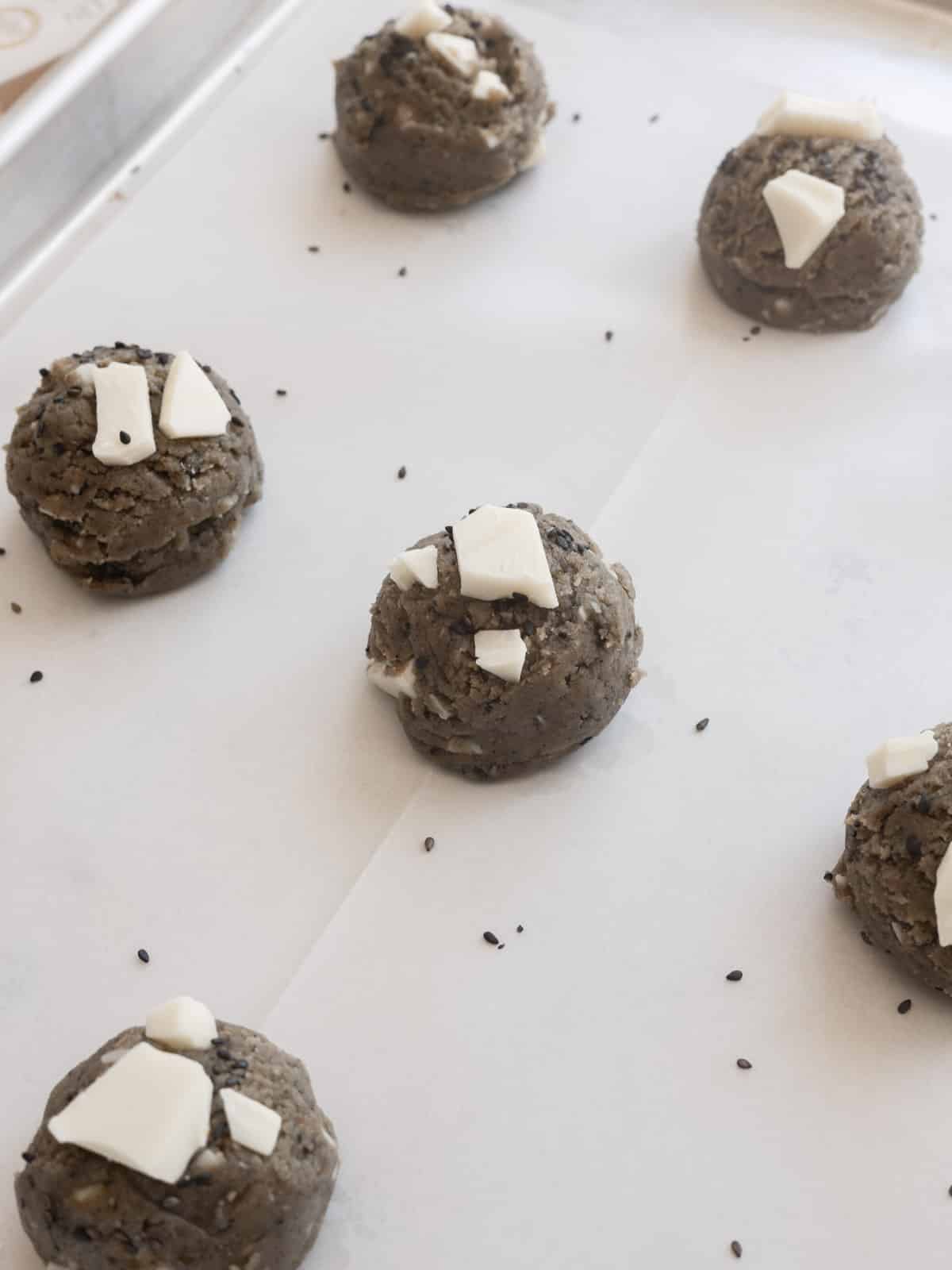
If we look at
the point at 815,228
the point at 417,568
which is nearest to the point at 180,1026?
the point at 417,568

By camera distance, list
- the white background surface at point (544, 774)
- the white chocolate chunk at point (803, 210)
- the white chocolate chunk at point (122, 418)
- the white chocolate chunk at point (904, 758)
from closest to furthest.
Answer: the white background surface at point (544, 774) → the white chocolate chunk at point (904, 758) → the white chocolate chunk at point (122, 418) → the white chocolate chunk at point (803, 210)

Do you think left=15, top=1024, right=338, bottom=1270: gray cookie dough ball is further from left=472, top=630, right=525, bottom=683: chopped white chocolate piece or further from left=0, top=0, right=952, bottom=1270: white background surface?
left=472, top=630, right=525, bottom=683: chopped white chocolate piece

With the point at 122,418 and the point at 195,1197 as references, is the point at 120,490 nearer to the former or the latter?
the point at 122,418

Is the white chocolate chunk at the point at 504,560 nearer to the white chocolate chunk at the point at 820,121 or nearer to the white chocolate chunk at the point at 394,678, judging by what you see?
the white chocolate chunk at the point at 394,678

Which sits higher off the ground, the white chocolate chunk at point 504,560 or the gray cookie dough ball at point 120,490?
the gray cookie dough ball at point 120,490

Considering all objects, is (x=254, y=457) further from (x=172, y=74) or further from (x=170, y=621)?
(x=172, y=74)

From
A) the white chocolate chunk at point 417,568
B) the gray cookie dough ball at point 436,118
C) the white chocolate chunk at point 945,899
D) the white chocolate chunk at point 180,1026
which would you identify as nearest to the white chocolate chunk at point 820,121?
the gray cookie dough ball at point 436,118

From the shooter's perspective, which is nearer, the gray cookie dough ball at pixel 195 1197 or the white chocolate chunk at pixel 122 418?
the gray cookie dough ball at pixel 195 1197
